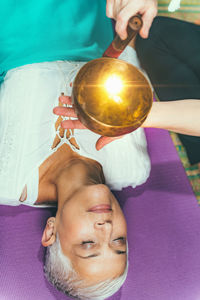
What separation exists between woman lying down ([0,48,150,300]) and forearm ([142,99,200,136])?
29 centimetres

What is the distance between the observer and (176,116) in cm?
73

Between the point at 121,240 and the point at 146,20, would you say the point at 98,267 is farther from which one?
the point at 146,20

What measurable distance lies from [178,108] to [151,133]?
0.48 metres

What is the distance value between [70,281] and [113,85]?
68 cm

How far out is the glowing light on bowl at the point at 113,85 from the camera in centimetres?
39

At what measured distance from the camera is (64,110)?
0.62 metres

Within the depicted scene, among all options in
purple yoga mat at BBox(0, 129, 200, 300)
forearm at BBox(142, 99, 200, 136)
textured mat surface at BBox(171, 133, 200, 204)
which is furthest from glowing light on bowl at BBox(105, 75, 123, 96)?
textured mat surface at BBox(171, 133, 200, 204)

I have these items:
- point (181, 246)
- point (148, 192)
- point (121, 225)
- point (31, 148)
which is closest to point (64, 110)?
point (31, 148)

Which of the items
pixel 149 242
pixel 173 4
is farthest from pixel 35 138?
pixel 173 4

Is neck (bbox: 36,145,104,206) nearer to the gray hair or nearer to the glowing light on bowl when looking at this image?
the gray hair

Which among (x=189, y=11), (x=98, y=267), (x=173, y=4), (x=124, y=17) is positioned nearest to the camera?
(x=124, y=17)

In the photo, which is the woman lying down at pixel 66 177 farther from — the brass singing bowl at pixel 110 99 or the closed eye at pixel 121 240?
the brass singing bowl at pixel 110 99

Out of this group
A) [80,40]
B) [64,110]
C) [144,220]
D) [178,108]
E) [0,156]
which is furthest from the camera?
[144,220]

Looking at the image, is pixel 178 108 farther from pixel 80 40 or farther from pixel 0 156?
pixel 0 156
